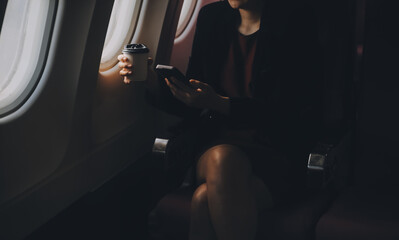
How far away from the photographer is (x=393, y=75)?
86.1 inches

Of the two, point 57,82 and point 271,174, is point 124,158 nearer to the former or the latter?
point 57,82

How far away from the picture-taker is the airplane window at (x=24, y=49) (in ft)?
7.96

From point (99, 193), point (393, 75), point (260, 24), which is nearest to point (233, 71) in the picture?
point (260, 24)

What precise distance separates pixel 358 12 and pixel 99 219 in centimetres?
171

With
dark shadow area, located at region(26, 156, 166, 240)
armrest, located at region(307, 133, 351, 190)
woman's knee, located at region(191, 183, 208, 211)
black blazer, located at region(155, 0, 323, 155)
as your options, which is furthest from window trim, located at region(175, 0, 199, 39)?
woman's knee, located at region(191, 183, 208, 211)

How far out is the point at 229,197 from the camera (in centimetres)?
192

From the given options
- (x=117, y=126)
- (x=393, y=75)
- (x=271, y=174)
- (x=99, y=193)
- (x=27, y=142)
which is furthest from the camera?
(x=117, y=126)

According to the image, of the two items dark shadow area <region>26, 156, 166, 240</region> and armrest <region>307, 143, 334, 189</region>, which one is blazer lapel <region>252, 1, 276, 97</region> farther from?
dark shadow area <region>26, 156, 166, 240</region>

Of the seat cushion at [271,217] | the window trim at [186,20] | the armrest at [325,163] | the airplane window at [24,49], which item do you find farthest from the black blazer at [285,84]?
the window trim at [186,20]

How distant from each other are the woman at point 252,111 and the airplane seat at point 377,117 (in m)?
0.22

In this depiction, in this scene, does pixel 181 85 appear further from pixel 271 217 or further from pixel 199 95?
pixel 271 217

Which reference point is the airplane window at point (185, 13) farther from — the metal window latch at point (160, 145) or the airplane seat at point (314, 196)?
the metal window latch at point (160, 145)

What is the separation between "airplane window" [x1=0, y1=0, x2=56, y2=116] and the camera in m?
2.43

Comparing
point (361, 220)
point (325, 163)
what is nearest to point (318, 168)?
point (325, 163)
